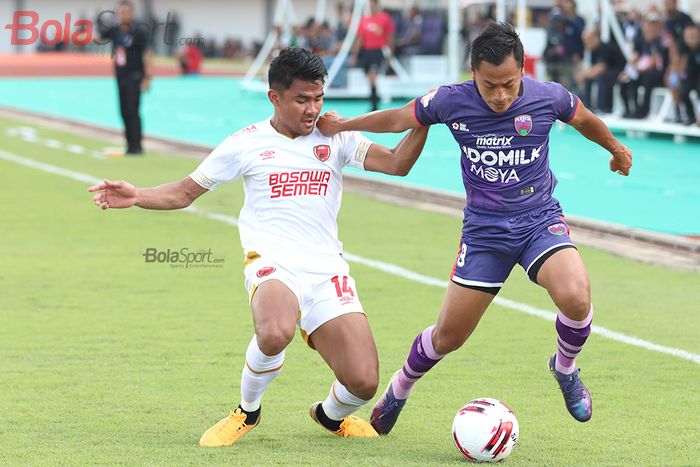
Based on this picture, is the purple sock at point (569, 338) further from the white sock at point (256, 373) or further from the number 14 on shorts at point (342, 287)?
the white sock at point (256, 373)

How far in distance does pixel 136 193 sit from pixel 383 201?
9.20 metres

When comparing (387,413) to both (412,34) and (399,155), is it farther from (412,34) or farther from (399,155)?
(412,34)

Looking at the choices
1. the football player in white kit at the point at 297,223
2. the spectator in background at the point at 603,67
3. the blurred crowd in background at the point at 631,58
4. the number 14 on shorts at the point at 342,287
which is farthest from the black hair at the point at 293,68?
the spectator in background at the point at 603,67

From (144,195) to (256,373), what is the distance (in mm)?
1050

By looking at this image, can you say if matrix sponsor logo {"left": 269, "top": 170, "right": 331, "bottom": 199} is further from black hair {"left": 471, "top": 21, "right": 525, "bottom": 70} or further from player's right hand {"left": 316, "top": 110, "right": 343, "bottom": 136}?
black hair {"left": 471, "top": 21, "right": 525, "bottom": 70}

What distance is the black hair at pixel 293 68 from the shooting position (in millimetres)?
6012

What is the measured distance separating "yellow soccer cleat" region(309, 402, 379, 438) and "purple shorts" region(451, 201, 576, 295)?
33.0 inches

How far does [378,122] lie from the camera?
6.20m

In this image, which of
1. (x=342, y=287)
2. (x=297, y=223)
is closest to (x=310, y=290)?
(x=342, y=287)

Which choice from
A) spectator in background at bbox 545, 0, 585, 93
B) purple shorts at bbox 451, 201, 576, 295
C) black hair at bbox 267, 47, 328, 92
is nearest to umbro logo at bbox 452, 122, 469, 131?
purple shorts at bbox 451, 201, 576, 295

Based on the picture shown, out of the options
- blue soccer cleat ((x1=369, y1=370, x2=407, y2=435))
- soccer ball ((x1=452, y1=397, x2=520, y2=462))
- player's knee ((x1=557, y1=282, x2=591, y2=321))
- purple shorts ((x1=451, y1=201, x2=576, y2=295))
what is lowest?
blue soccer cleat ((x1=369, y1=370, x2=407, y2=435))

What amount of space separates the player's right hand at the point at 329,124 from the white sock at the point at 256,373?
1104mm

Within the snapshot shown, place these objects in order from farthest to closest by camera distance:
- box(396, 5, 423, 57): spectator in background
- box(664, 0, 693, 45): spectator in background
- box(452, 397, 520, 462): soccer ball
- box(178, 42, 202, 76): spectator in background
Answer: box(178, 42, 202, 76): spectator in background < box(396, 5, 423, 57): spectator in background < box(664, 0, 693, 45): spectator in background < box(452, 397, 520, 462): soccer ball

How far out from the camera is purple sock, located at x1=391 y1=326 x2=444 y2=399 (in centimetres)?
616
